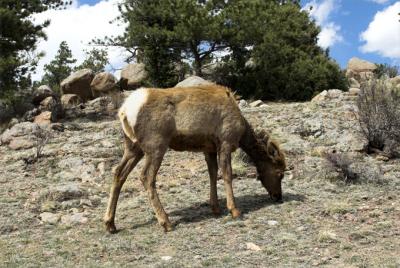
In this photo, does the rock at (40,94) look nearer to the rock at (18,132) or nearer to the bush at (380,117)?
the rock at (18,132)

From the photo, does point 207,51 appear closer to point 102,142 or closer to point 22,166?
point 102,142

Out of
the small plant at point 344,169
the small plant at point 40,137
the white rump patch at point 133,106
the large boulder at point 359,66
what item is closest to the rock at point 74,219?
the white rump patch at point 133,106

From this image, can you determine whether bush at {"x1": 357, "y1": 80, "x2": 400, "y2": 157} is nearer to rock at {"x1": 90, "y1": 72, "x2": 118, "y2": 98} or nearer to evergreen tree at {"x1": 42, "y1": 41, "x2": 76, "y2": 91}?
rock at {"x1": 90, "y1": 72, "x2": 118, "y2": 98}

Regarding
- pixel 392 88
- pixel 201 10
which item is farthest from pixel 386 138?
pixel 201 10

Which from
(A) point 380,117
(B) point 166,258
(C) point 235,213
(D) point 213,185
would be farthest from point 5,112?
(B) point 166,258

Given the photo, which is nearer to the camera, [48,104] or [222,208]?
[222,208]

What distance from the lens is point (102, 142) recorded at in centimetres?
1408

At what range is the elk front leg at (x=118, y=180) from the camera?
767cm

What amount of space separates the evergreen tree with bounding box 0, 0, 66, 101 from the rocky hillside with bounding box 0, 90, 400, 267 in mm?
6257

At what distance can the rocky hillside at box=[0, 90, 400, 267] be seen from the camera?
628 centimetres

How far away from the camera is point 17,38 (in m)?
20.8

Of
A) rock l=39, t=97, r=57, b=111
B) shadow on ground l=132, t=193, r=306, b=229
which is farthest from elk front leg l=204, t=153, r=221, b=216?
rock l=39, t=97, r=57, b=111

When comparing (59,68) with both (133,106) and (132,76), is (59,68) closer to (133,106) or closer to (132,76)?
(132,76)

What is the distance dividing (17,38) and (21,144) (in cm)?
772
